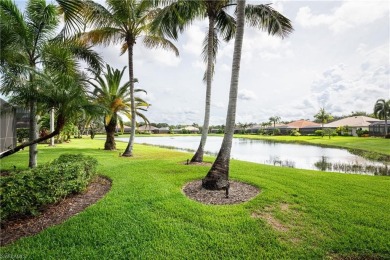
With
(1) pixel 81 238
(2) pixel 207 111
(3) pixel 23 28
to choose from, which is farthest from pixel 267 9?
(1) pixel 81 238

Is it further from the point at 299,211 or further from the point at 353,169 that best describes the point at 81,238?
the point at 353,169

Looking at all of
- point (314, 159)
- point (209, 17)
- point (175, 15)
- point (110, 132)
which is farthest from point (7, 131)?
point (314, 159)

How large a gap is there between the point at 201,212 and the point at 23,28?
7.57 meters

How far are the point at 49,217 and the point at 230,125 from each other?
16.9ft

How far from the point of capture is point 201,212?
5.28 meters

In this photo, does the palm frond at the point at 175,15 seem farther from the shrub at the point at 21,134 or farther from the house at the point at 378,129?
the house at the point at 378,129

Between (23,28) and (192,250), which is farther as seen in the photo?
(23,28)

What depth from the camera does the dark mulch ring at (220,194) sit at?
6.09 metres

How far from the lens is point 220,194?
648cm

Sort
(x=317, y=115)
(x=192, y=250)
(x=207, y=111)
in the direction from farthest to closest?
(x=317, y=115)
(x=207, y=111)
(x=192, y=250)

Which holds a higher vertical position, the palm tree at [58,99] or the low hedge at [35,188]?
the palm tree at [58,99]

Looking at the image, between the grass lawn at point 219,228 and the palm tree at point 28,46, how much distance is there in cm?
302

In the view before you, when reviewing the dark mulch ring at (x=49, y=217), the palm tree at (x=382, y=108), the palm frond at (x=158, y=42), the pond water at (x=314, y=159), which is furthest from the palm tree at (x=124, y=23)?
the palm tree at (x=382, y=108)

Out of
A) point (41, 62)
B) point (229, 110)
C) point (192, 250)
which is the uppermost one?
point (41, 62)
